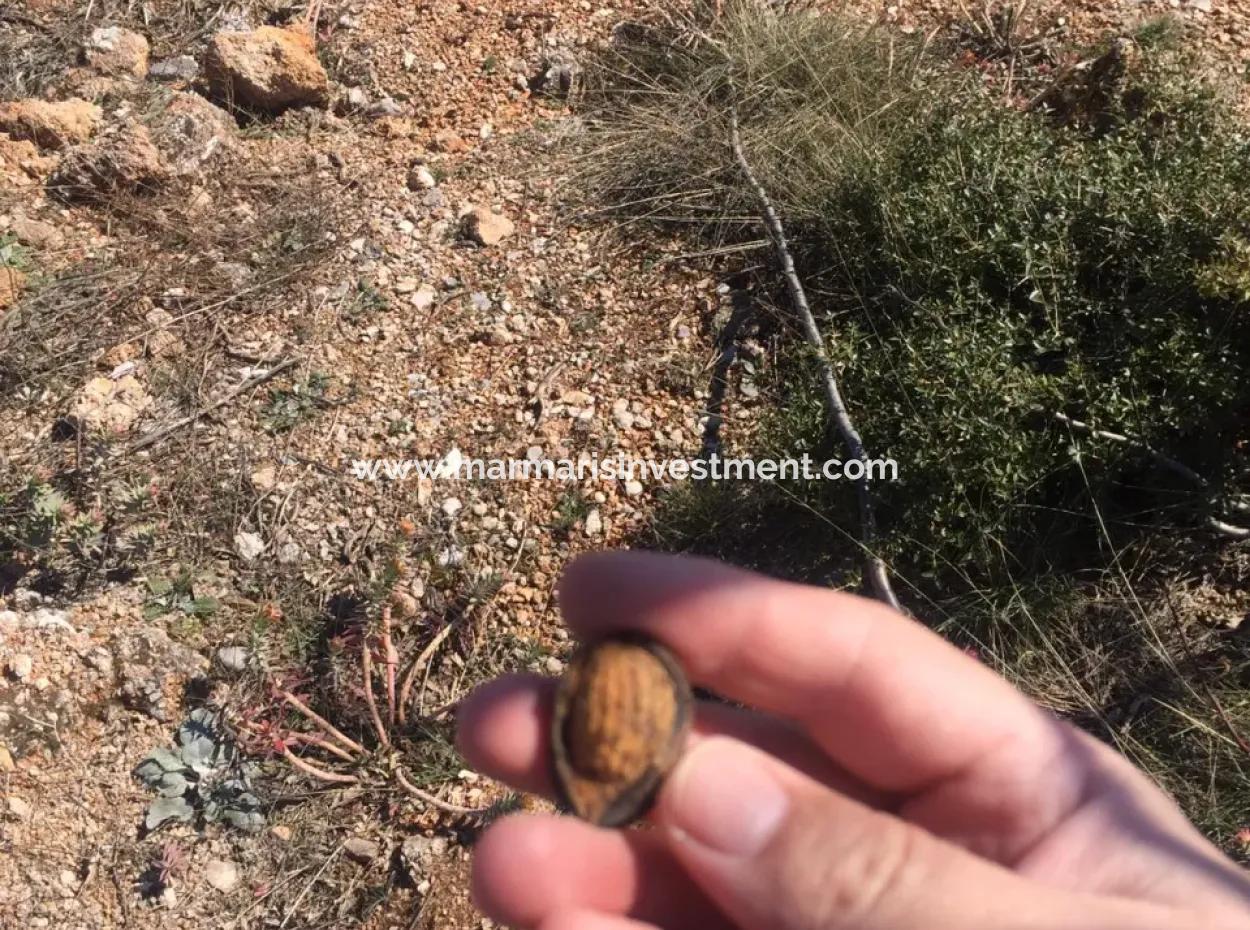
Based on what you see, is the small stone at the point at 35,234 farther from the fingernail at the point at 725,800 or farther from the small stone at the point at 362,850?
the fingernail at the point at 725,800

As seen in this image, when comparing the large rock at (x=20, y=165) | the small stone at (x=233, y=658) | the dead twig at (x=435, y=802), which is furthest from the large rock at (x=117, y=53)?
the dead twig at (x=435, y=802)

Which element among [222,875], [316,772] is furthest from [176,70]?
[222,875]

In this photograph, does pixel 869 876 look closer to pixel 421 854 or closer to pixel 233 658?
pixel 421 854

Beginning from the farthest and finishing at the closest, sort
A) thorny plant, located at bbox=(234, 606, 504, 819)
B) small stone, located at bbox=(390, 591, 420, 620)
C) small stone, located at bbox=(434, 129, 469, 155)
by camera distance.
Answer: small stone, located at bbox=(434, 129, 469, 155), small stone, located at bbox=(390, 591, 420, 620), thorny plant, located at bbox=(234, 606, 504, 819)

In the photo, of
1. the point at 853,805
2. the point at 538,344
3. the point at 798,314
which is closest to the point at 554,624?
the point at 538,344

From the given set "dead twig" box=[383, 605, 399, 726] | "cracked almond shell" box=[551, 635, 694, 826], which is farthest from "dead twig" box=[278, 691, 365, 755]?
"cracked almond shell" box=[551, 635, 694, 826]

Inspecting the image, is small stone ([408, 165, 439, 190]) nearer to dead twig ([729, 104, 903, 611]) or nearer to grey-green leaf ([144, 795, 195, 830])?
dead twig ([729, 104, 903, 611])
